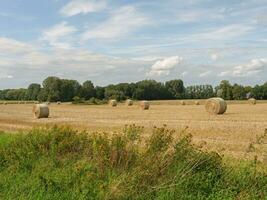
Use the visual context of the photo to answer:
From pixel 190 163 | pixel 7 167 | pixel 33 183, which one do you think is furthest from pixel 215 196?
pixel 7 167

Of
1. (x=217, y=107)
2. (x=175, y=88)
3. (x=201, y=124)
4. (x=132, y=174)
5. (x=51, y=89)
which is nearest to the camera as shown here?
(x=132, y=174)

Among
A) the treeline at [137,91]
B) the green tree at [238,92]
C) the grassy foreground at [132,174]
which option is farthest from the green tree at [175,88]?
the grassy foreground at [132,174]

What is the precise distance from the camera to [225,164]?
8.70 metres

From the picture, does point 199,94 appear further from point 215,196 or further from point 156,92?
point 215,196

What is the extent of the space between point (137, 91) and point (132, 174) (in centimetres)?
12005

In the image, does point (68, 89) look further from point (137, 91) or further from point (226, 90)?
point (226, 90)

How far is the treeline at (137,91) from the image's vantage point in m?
124

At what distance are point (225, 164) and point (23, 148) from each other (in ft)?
15.3

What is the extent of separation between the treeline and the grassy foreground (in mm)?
109071

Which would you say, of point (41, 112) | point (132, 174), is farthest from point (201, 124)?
point (132, 174)

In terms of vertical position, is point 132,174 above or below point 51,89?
below

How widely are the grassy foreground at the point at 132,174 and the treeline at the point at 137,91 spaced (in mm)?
109071

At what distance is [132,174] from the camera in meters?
8.01

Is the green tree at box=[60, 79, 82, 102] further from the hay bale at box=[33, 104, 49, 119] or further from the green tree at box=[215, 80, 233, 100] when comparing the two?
the hay bale at box=[33, 104, 49, 119]
